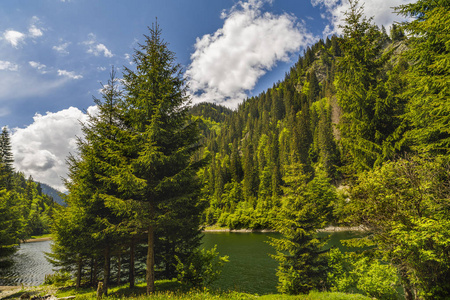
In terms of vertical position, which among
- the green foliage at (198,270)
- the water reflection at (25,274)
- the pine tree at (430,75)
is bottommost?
the water reflection at (25,274)

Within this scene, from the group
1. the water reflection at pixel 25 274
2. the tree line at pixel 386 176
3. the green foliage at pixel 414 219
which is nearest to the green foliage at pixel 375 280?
the tree line at pixel 386 176

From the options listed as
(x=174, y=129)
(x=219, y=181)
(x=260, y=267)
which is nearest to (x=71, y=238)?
(x=174, y=129)

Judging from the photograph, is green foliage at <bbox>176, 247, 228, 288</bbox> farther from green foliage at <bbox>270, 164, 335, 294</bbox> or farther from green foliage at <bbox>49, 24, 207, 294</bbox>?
green foliage at <bbox>270, 164, 335, 294</bbox>

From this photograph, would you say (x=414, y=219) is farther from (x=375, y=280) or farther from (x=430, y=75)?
(x=430, y=75)

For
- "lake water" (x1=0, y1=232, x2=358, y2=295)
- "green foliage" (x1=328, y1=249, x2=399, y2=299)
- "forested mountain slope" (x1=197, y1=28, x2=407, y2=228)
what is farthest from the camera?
"forested mountain slope" (x1=197, y1=28, x2=407, y2=228)

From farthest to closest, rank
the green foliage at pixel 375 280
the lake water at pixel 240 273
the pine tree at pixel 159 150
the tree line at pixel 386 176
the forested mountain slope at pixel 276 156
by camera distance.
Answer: the forested mountain slope at pixel 276 156, the lake water at pixel 240 273, the pine tree at pixel 159 150, the green foliage at pixel 375 280, the tree line at pixel 386 176

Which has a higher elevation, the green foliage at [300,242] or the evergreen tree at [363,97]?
the evergreen tree at [363,97]

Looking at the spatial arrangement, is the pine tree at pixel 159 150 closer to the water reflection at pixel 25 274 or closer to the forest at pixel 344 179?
the forest at pixel 344 179

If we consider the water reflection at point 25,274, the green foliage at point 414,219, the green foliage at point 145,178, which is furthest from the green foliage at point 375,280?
the water reflection at point 25,274

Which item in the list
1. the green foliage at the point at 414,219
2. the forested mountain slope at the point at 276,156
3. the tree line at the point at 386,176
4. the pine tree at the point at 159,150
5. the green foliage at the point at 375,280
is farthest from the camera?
the forested mountain slope at the point at 276,156

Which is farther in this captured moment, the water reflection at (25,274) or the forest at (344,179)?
the water reflection at (25,274)

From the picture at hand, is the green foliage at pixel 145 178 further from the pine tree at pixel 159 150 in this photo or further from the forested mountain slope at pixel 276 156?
the forested mountain slope at pixel 276 156

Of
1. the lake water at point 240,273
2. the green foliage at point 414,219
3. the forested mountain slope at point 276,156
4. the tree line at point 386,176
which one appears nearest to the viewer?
the green foliage at point 414,219

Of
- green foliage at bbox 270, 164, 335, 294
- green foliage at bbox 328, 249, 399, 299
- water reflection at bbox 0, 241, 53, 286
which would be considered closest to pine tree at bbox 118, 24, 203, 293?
green foliage at bbox 270, 164, 335, 294
